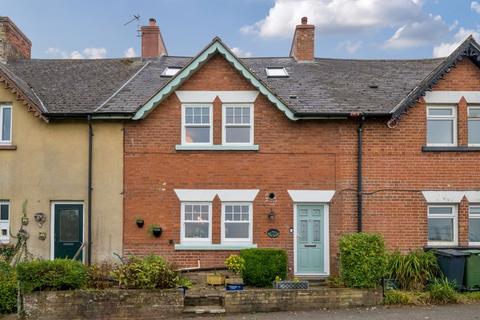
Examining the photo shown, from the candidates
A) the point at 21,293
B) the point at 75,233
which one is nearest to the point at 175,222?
the point at 75,233

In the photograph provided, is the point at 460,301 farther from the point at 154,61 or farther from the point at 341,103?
the point at 154,61

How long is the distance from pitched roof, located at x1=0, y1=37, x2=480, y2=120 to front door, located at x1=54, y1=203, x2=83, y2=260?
118 inches

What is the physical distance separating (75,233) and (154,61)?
308 inches

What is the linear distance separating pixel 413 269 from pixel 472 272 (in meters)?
1.59

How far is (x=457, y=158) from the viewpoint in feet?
46.7

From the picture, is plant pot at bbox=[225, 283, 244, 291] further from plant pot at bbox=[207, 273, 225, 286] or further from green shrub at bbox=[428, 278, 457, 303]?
green shrub at bbox=[428, 278, 457, 303]

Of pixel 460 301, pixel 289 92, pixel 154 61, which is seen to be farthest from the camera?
pixel 154 61

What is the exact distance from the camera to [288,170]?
46.5ft

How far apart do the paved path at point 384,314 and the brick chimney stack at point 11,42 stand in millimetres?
13742

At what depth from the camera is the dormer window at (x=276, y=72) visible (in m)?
16.8

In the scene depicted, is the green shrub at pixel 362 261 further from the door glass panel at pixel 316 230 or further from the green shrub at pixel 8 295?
the green shrub at pixel 8 295

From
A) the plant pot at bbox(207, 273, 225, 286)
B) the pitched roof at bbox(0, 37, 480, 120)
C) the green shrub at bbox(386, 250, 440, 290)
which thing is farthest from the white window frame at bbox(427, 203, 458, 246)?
the plant pot at bbox(207, 273, 225, 286)

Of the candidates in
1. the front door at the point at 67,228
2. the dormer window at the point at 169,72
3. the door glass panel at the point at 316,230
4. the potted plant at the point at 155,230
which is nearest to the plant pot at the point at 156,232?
the potted plant at the point at 155,230

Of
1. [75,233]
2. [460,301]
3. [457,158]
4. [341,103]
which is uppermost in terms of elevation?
[341,103]
